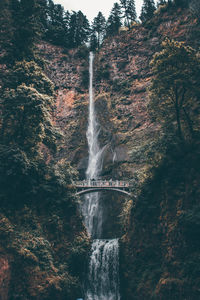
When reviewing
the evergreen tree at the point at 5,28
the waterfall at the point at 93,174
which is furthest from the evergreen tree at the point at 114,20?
the evergreen tree at the point at 5,28

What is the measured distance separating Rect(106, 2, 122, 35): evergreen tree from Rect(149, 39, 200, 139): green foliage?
1503 inches

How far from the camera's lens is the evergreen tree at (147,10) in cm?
5769

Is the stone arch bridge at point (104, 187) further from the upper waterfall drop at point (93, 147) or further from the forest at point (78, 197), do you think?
the upper waterfall drop at point (93, 147)

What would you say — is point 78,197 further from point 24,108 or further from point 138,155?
point 24,108

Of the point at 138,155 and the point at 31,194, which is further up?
the point at 138,155

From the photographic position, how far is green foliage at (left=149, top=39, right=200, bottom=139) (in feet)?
85.7

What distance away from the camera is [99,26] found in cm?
6706

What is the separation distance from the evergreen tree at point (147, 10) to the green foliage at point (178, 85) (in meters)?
34.6

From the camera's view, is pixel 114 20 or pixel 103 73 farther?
pixel 114 20

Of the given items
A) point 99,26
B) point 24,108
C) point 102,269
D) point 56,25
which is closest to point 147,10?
point 99,26

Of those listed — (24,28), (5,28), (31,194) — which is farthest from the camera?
(24,28)

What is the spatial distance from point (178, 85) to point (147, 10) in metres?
40.9

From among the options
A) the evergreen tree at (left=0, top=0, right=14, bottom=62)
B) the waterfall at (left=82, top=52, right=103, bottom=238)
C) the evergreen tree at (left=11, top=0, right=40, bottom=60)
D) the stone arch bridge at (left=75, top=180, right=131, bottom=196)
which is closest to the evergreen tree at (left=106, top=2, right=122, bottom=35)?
the waterfall at (left=82, top=52, right=103, bottom=238)

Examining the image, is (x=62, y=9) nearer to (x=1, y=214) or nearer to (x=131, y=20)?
(x=131, y=20)
